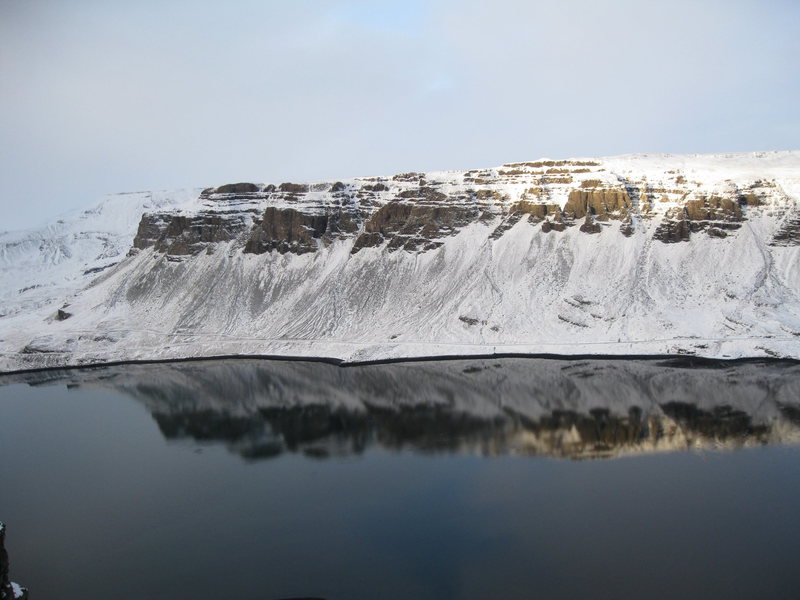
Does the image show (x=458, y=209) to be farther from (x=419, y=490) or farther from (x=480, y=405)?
(x=419, y=490)

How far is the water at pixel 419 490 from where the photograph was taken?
2739 cm

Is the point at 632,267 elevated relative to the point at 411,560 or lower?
elevated

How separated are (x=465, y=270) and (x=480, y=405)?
160ft

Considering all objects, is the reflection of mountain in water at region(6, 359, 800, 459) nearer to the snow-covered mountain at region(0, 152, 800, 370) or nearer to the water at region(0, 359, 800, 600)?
the water at region(0, 359, 800, 600)

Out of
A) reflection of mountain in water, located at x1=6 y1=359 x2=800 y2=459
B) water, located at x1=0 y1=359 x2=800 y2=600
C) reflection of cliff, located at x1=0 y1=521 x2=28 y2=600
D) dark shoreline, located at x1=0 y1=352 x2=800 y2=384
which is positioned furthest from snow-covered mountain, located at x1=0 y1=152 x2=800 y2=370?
reflection of cliff, located at x1=0 y1=521 x2=28 y2=600

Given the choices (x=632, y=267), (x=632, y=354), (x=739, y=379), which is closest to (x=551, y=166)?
(x=632, y=267)

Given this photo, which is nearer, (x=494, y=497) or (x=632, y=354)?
(x=494, y=497)

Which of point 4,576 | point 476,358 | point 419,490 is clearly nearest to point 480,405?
point 419,490

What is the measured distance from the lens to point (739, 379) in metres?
63.8

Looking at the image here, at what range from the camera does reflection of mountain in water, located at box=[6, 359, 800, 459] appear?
46.8 metres

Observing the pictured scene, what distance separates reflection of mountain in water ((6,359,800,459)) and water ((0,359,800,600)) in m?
0.32

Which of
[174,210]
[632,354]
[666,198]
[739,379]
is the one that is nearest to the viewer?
[739,379]

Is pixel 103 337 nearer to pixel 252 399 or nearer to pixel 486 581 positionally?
pixel 252 399

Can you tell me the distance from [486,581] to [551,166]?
10913 cm
